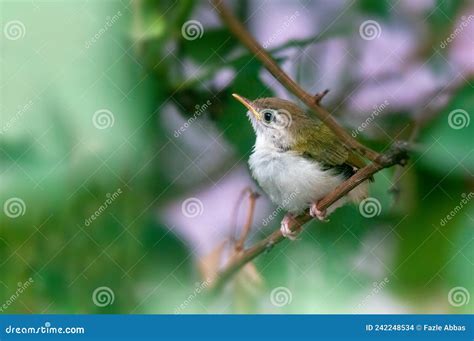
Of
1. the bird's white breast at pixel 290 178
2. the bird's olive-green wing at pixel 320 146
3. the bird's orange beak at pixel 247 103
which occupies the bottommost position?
the bird's white breast at pixel 290 178

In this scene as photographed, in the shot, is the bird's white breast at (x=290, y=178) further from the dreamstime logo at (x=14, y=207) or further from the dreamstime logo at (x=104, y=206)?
the dreamstime logo at (x=14, y=207)

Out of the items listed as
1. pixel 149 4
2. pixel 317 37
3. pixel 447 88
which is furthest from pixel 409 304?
pixel 149 4

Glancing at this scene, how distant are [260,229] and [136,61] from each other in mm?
620

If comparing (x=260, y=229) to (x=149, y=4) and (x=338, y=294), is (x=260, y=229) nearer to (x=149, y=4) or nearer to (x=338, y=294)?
(x=338, y=294)

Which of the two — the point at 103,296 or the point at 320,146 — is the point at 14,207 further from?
the point at 320,146

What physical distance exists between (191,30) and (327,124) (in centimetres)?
54

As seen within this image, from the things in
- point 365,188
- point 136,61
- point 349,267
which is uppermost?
point 136,61

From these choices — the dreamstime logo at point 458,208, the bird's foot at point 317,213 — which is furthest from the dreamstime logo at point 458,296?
the bird's foot at point 317,213

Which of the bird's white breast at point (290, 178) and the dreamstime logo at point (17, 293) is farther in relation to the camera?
the bird's white breast at point (290, 178)

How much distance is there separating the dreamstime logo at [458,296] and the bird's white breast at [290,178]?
501 mm

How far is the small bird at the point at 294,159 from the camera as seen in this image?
218cm

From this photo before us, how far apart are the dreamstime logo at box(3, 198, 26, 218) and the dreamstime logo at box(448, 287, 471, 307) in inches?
51.9

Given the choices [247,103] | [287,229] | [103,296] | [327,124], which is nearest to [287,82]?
[327,124]

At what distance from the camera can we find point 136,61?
203 cm
